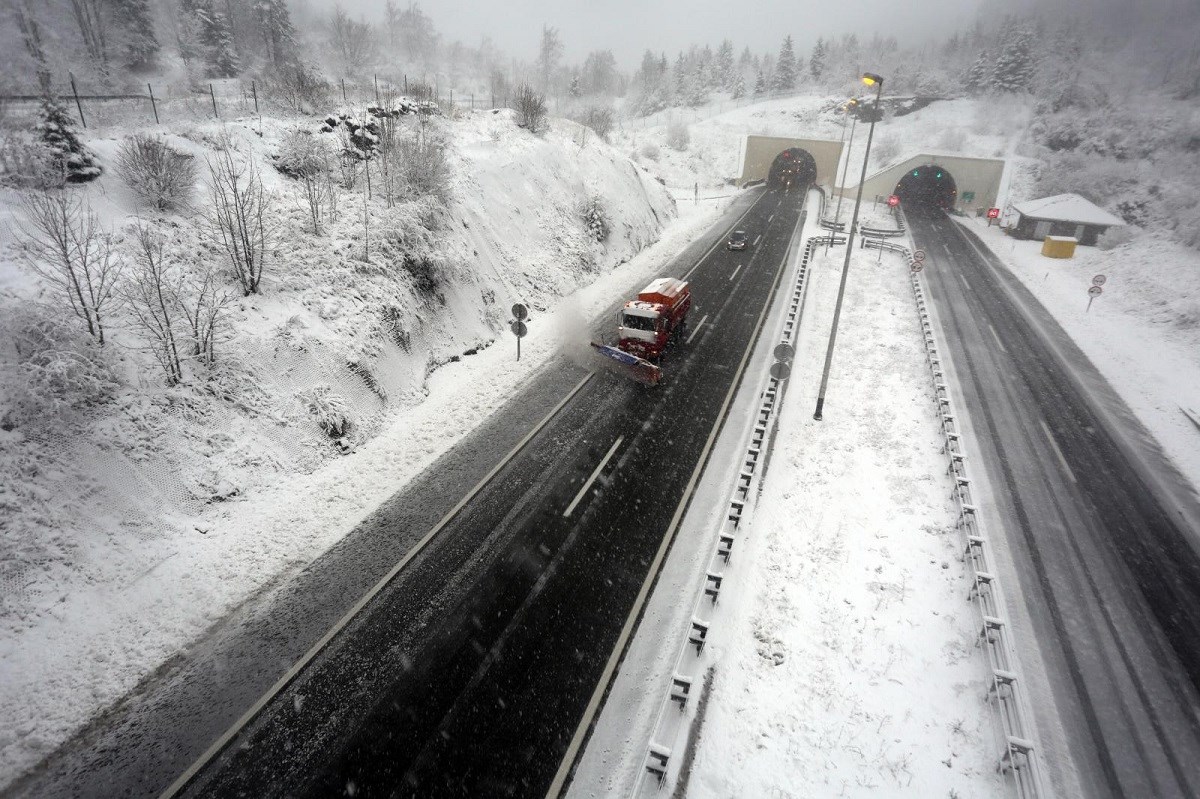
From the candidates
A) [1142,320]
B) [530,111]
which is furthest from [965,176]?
[530,111]

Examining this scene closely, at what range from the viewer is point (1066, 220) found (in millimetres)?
38531

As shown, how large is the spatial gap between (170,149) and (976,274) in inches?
1635

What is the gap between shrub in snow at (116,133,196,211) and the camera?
14352 millimetres

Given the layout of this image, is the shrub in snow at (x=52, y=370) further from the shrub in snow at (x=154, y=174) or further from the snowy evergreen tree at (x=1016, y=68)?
the snowy evergreen tree at (x=1016, y=68)

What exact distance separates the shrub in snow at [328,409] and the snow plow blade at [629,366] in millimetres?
8848

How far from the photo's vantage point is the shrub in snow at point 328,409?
13.2m

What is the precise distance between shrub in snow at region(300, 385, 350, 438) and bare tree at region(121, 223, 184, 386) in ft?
9.02

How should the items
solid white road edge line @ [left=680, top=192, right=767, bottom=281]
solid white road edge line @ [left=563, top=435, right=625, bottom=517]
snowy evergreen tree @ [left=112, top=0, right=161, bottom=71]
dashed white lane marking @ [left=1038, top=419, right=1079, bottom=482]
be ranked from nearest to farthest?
1. solid white road edge line @ [left=563, top=435, right=625, bottom=517]
2. dashed white lane marking @ [left=1038, top=419, right=1079, bottom=482]
3. solid white road edge line @ [left=680, top=192, right=767, bottom=281]
4. snowy evergreen tree @ [left=112, top=0, right=161, bottom=71]

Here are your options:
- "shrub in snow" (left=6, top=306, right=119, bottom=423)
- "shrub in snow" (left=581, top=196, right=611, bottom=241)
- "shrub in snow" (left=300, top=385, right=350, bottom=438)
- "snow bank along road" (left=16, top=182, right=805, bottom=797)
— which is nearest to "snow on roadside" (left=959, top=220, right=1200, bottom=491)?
"snow bank along road" (left=16, top=182, right=805, bottom=797)

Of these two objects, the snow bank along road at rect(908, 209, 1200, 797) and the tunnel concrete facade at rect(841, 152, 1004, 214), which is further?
the tunnel concrete facade at rect(841, 152, 1004, 214)

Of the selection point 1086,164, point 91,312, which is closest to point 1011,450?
point 91,312

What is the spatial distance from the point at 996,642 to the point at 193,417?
16.9 meters

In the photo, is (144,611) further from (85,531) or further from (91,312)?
(91,312)

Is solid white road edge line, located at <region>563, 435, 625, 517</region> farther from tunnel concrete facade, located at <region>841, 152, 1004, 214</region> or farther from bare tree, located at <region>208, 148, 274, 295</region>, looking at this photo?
tunnel concrete facade, located at <region>841, 152, 1004, 214</region>
